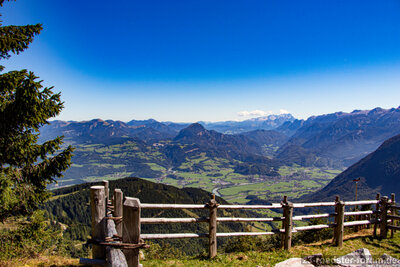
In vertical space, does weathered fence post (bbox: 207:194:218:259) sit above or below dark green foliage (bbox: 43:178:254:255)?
above

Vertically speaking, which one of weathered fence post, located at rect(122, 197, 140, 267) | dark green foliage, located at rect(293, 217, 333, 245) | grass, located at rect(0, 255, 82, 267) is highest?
weathered fence post, located at rect(122, 197, 140, 267)

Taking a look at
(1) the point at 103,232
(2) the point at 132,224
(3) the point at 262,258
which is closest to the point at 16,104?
(1) the point at 103,232

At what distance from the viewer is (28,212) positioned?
8281 millimetres

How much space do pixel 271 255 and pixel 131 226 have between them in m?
6.50

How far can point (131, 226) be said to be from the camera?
128 inches

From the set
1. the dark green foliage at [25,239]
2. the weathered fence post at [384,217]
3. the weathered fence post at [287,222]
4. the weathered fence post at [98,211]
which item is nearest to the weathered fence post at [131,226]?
the weathered fence post at [98,211]

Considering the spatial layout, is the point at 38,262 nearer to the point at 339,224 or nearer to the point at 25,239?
the point at 25,239

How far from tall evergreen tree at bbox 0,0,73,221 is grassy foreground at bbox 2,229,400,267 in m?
2.07

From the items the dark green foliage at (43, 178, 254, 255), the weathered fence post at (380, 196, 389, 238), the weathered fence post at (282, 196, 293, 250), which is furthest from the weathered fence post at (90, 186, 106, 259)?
the dark green foliage at (43, 178, 254, 255)

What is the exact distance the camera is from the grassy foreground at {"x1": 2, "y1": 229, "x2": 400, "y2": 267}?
6.68 meters

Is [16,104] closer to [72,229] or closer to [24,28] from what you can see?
[24,28]

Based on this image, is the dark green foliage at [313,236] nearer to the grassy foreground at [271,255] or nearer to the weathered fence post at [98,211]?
the grassy foreground at [271,255]

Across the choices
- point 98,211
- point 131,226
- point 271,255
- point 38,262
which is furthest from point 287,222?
point 38,262

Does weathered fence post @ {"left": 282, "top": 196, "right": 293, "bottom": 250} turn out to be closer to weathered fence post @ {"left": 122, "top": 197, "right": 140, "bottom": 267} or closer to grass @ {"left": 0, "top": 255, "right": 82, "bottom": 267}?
weathered fence post @ {"left": 122, "top": 197, "right": 140, "bottom": 267}
